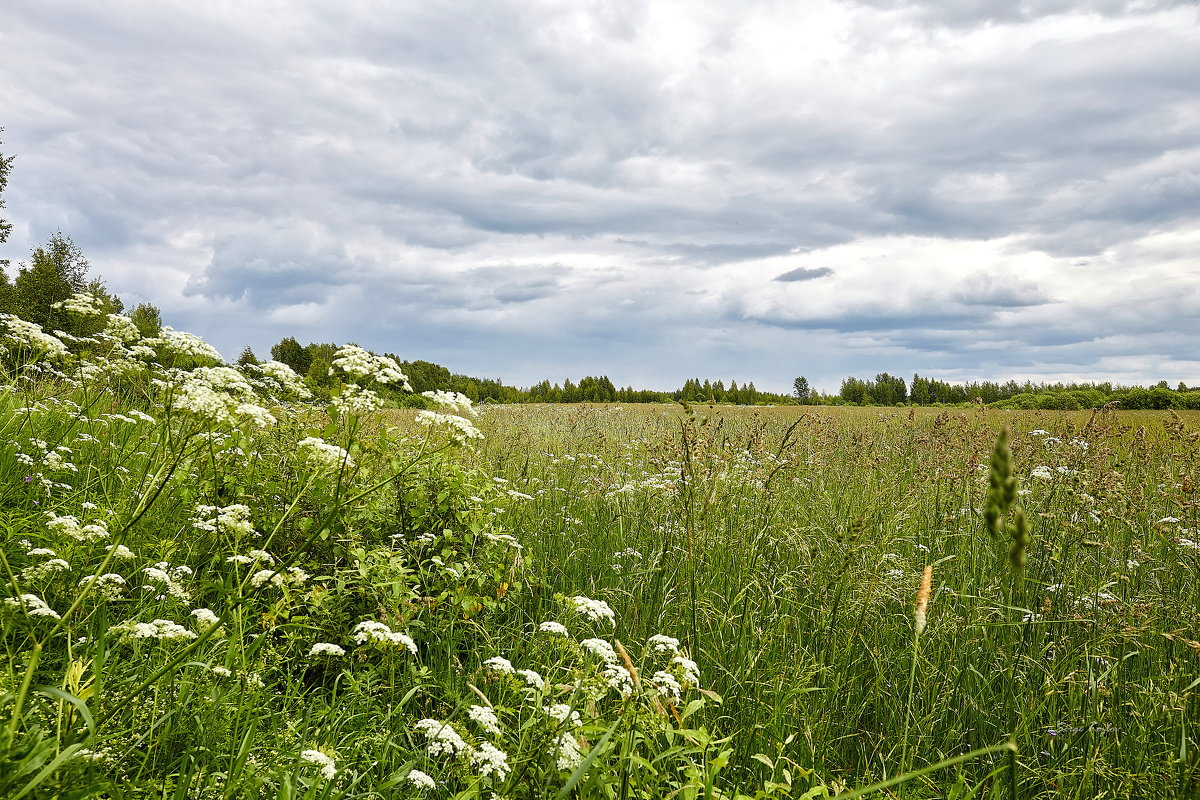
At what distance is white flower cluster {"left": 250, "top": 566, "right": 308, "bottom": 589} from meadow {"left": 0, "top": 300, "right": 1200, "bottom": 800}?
0.03 metres

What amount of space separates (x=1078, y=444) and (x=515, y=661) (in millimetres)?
5210

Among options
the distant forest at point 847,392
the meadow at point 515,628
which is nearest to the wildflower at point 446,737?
the meadow at point 515,628

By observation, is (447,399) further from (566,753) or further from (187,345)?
(566,753)

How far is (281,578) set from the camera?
277 cm

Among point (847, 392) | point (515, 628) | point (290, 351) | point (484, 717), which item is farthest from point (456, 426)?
point (847, 392)

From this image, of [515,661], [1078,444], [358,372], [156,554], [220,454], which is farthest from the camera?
[1078,444]

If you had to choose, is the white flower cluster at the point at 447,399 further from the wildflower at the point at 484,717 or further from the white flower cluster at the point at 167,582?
the wildflower at the point at 484,717

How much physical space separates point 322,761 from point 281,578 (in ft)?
2.93

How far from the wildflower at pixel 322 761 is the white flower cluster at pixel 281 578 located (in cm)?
68

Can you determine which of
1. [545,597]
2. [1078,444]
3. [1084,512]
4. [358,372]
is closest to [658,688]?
[358,372]

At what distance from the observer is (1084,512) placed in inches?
173

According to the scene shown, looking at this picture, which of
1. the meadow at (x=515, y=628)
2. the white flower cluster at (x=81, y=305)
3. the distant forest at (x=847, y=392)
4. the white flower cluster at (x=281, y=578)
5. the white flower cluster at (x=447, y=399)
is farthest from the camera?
the distant forest at (x=847, y=392)

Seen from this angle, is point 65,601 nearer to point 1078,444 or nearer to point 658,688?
point 658,688

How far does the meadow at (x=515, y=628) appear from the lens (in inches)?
87.9
